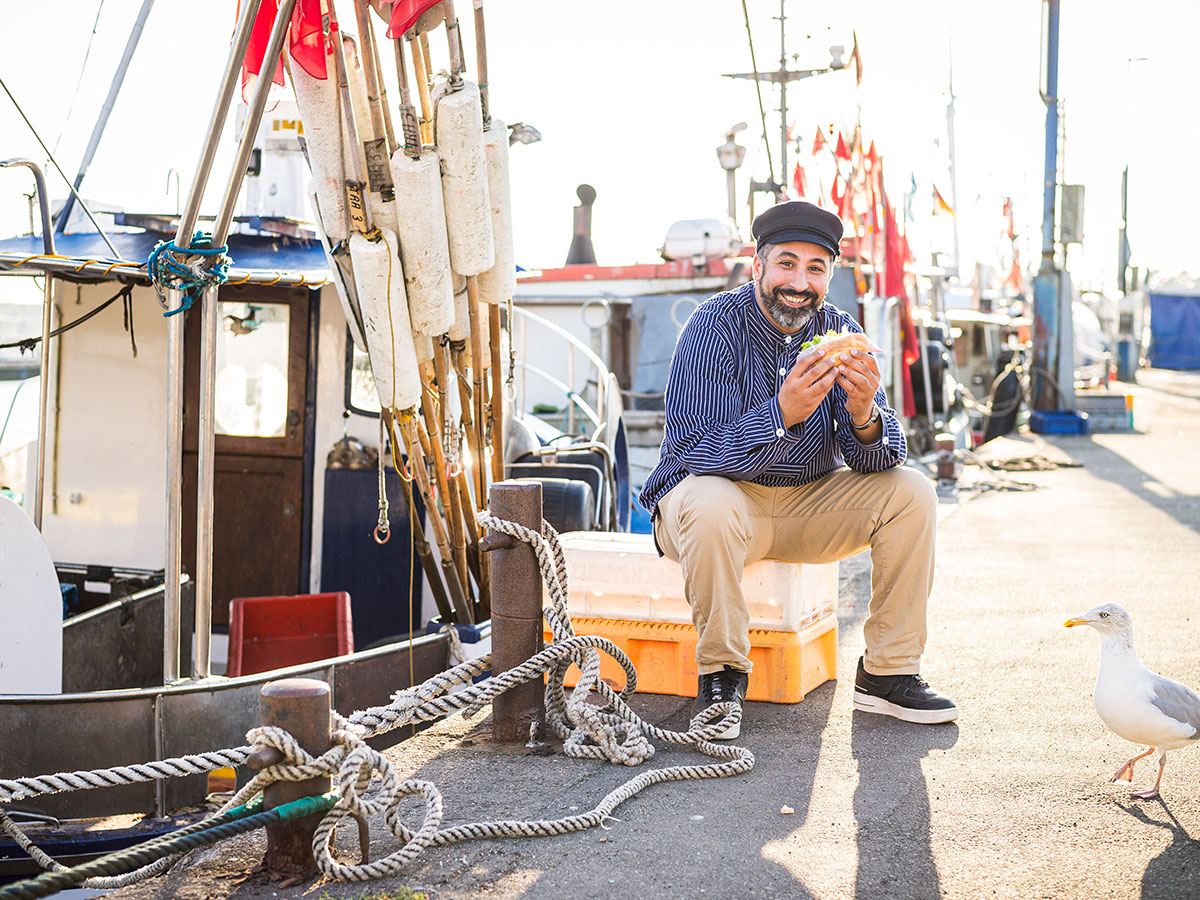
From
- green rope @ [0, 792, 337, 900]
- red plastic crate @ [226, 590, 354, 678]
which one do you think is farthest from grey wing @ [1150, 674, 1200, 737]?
red plastic crate @ [226, 590, 354, 678]

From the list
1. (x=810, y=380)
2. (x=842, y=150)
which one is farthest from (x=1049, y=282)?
(x=810, y=380)

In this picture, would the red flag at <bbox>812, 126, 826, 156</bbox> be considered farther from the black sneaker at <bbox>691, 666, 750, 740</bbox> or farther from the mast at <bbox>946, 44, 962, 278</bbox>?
the mast at <bbox>946, 44, 962, 278</bbox>

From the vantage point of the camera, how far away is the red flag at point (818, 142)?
17.0 m

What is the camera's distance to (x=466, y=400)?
193 inches

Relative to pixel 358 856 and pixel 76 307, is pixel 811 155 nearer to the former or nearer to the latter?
pixel 76 307

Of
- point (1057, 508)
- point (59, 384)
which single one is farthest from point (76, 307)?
point (1057, 508)

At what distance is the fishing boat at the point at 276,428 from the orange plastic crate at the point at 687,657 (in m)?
1.03

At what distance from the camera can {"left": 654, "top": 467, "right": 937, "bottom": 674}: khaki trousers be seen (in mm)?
3725

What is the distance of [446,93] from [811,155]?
1384 centimetres

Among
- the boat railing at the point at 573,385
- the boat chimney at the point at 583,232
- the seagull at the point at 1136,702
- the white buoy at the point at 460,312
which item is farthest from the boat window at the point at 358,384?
the boat chimney at the point at 583,232

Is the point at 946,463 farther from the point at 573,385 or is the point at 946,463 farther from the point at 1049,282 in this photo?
the point at 1049,282

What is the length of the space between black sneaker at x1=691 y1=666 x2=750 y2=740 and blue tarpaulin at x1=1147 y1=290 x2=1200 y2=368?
5013cm

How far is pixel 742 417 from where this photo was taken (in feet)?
12.6

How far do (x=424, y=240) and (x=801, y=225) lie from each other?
1343 mm
